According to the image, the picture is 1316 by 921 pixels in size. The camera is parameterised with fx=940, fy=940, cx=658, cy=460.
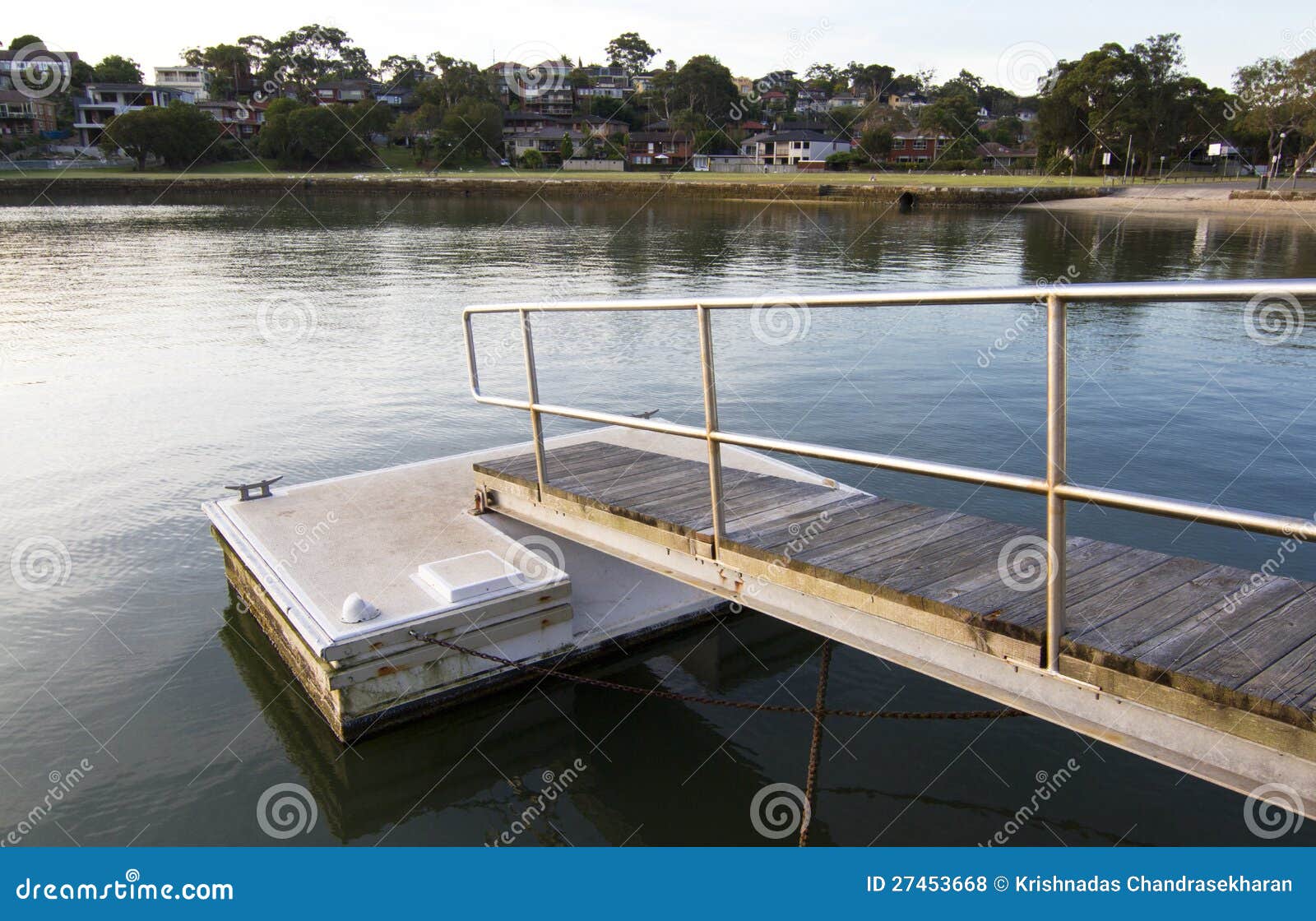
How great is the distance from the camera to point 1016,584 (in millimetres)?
3844

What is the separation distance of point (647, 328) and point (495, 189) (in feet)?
203

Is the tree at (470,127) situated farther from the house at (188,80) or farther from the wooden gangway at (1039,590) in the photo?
the wooden gangway at (1039,590)

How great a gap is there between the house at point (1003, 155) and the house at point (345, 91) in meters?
75.2

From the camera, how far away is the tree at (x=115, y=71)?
121250mm

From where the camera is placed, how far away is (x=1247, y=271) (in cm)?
2733

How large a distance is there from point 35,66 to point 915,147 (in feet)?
326

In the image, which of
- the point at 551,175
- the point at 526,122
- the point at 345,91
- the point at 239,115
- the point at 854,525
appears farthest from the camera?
the point at 345,91

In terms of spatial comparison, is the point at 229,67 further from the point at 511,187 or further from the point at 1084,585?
the point at 1084,585

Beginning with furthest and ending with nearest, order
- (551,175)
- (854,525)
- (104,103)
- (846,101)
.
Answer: (846,101) < (104,103) < (551,175) < (854,525)

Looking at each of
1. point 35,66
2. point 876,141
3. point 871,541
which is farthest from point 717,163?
point 871,541

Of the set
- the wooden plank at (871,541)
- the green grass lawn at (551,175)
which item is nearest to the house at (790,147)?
the green grass lawn at (551,175)

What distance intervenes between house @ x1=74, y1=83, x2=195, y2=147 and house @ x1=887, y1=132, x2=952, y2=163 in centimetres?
8025

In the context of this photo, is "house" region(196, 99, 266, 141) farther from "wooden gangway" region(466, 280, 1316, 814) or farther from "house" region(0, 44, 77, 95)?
"wooden gangway" region(466, 280, 1316, 814)

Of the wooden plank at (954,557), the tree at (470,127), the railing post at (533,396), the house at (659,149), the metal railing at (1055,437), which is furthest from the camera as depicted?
the house at (659,149)
